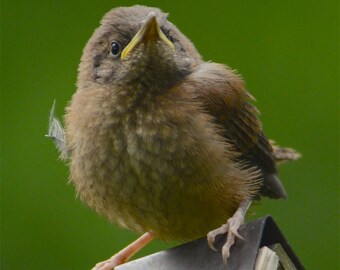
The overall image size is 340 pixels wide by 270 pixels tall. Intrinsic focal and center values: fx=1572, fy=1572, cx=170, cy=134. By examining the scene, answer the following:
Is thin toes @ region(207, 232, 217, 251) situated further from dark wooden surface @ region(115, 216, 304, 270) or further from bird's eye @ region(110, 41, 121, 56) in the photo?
bird's eye @ region(110, 41, 121, 56)

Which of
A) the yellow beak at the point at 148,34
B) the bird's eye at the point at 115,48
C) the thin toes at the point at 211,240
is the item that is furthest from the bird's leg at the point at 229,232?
the bird's eye at the point at 115,48

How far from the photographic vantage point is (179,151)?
728 centimetres

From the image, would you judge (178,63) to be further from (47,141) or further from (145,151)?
(47,141)

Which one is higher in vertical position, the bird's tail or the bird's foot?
the bird's tail

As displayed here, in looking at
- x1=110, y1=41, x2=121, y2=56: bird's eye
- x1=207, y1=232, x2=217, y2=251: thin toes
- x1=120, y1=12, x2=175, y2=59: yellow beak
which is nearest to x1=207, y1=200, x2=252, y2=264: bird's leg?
x1=207, y1=232, x2=217, y2=251: thin toes

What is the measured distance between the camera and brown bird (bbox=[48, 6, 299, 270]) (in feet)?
23.9

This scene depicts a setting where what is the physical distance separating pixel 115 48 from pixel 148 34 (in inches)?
12.6

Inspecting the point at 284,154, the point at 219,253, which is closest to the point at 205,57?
the point at 284,154

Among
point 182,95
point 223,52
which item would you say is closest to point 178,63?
point 182,95

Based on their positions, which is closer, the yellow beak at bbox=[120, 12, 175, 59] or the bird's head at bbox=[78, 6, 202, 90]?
the yellow beak at bbox=[120, 12, 175, 59]

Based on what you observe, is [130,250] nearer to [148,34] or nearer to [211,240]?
[148,34]

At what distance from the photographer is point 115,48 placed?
770cm

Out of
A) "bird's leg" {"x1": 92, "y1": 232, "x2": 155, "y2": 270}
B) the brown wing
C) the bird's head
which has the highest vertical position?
the bird's head

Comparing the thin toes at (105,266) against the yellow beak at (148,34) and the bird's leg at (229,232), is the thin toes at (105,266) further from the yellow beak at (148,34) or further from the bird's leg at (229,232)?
the yellow beak at (148,34)
